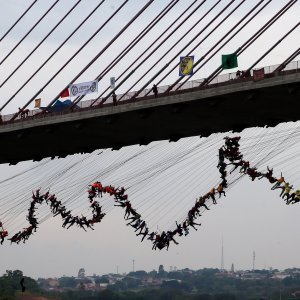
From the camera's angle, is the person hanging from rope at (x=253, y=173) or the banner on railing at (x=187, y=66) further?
the banner on railing at (x=187, y=66)

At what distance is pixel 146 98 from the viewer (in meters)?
63.5

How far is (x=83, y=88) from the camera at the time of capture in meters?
65.9

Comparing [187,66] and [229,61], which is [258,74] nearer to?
[229,61]

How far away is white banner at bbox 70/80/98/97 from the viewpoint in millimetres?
65175

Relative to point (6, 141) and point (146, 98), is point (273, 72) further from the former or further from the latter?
point (6, 141)

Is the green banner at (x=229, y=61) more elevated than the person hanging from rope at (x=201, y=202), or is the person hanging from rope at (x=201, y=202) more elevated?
the green banner at (x=229, y=61)

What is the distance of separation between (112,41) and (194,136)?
24.1ft

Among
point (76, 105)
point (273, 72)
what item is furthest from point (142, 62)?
point (273, 72)

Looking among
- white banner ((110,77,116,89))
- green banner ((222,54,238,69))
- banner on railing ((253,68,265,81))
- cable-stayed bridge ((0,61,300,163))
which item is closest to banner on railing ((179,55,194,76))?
cable-stayed bridge ((0,61,300,163))

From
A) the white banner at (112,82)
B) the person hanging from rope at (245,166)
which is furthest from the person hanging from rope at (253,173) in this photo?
the white banner at (112,82)

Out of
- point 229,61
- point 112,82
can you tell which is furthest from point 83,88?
point 229,61

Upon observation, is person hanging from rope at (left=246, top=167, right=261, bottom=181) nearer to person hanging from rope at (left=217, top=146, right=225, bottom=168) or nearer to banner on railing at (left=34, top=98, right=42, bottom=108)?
person hanging from rope at (left=217, top=146, right=225, bottom=168)

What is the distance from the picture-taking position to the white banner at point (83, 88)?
65.2 m

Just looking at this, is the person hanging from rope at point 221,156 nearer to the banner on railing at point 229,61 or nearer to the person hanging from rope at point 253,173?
the person hanging from rope at point 253,173
